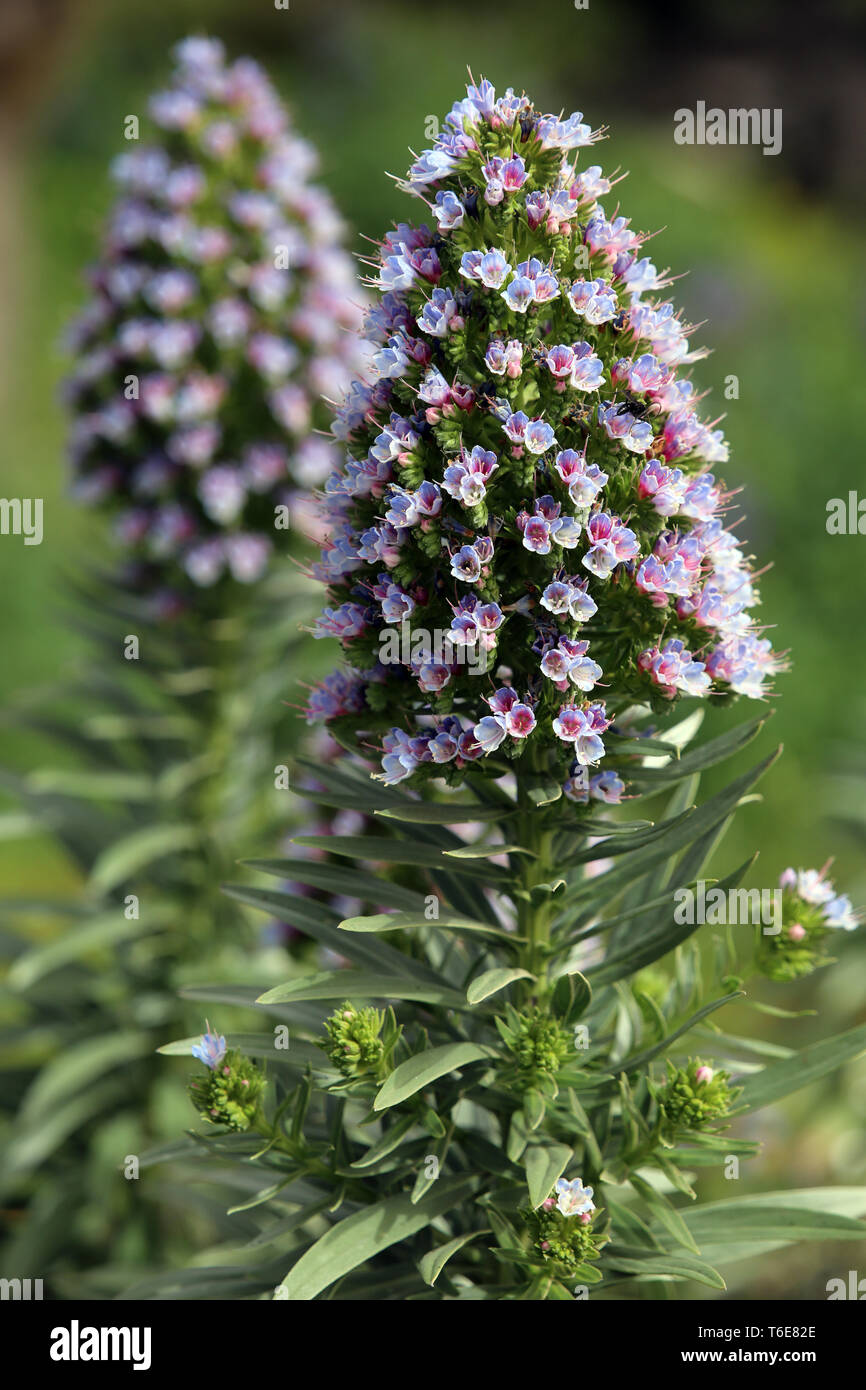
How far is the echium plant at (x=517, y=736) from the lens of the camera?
A: 6.36ft

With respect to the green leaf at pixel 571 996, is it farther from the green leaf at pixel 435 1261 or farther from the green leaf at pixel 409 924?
the green leaf at pixel 435 1261

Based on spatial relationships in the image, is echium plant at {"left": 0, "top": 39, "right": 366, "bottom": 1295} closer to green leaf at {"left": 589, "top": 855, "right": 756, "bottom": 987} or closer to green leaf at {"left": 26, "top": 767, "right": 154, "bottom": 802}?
green leaf at {"left": 26, "top": 767, "right": 154, "bottom": 802}

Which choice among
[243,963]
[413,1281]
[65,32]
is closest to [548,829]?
[413,1281]

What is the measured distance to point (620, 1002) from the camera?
7.82 ft

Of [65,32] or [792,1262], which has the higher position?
[65,32]

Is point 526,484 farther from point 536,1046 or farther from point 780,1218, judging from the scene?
point 780,1218

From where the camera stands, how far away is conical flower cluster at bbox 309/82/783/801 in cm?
193

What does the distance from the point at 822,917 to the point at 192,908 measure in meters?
2.17

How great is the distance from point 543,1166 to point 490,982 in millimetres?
303

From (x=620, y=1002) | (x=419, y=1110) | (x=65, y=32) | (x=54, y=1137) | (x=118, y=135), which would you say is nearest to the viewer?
(x=419, y=1110)

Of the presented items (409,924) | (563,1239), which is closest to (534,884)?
(409,924)

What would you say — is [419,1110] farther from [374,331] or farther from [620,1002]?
[374,331]

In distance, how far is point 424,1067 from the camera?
6.44 feet

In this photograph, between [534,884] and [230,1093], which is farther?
[534,884]
